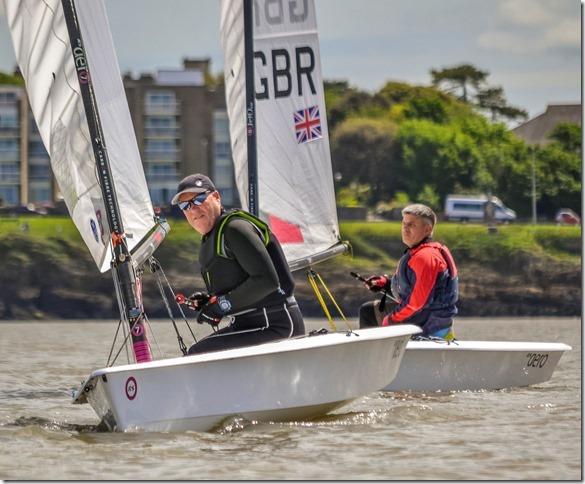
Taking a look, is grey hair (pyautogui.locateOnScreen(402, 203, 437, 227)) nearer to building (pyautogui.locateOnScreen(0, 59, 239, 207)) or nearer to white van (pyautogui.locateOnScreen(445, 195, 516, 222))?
white van (pyautogui.locateOnScreen(445, 195, 516, 222))

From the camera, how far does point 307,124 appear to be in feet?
46.8

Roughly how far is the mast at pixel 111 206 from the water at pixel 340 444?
25.4 inches

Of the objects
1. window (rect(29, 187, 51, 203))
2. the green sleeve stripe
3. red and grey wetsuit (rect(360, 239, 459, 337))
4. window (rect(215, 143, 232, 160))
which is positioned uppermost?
window (rect(215, 143, 232, 160))

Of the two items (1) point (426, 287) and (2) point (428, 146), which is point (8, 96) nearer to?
(2) point (428, 146)

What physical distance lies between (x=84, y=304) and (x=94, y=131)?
35.1 meters

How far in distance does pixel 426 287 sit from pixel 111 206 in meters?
2.35

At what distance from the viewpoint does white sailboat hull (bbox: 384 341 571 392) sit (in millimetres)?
10445

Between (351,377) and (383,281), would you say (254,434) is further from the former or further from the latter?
(383,281)

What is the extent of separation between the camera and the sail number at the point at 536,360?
11039 millimetres

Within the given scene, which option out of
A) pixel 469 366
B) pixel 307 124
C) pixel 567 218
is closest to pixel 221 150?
pixel 567 218

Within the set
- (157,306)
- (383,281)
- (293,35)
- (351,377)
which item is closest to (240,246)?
(351,377)

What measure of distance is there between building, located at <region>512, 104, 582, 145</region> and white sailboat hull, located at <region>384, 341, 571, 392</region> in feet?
134

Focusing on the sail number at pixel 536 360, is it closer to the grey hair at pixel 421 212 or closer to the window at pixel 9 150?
the grey hair at pixel 421 212

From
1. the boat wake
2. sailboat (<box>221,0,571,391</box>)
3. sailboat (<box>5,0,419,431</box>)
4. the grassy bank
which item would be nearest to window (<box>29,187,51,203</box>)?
the grassy bank
